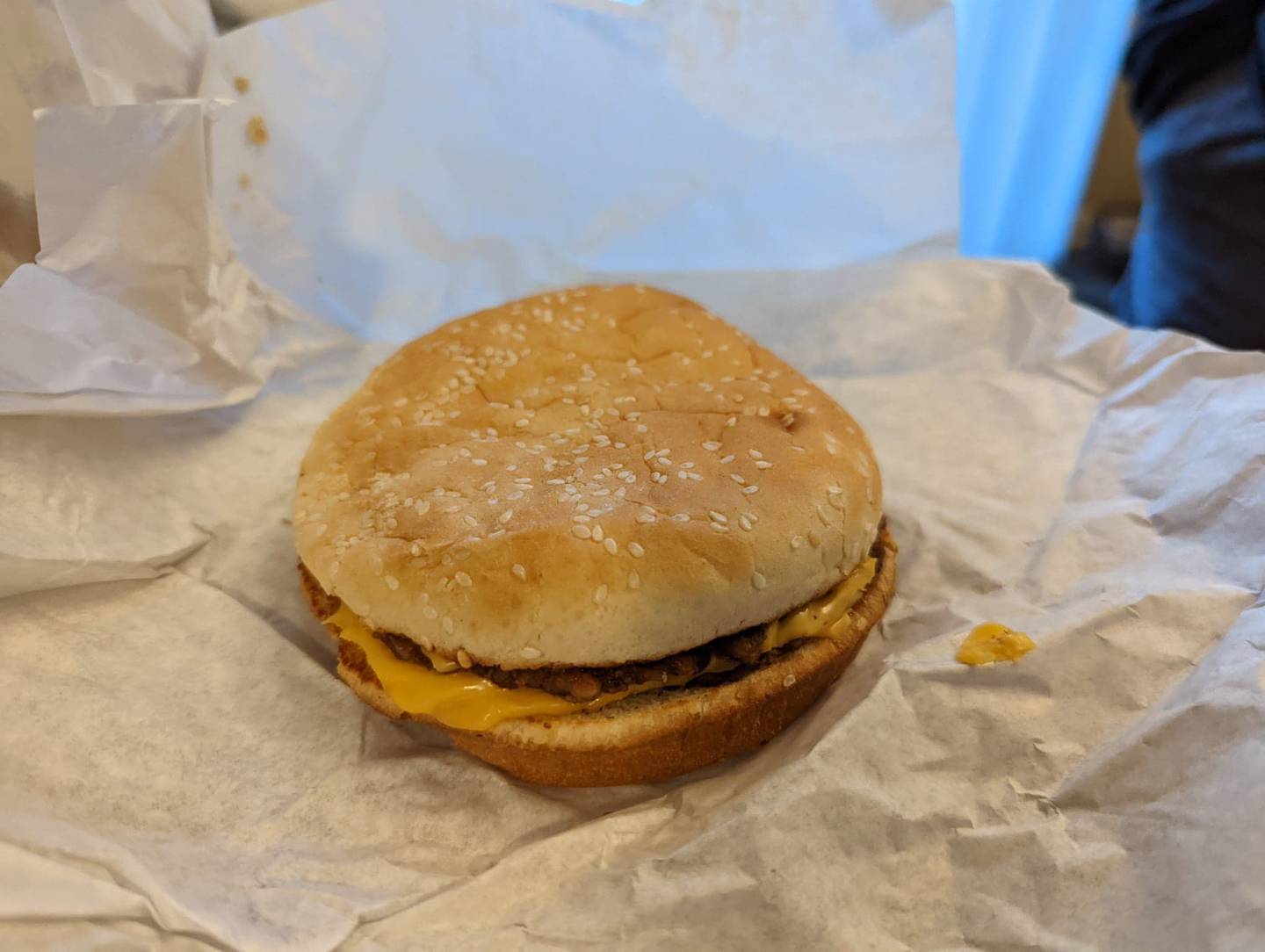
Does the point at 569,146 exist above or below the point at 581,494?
above

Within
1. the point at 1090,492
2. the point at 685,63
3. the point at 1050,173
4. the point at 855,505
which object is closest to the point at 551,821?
the point at 855,505

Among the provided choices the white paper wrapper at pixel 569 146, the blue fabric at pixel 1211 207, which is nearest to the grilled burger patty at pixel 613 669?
the white paper wrapper at pixel 569 146

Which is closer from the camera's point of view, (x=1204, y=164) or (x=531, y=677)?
(x=531, y=677)

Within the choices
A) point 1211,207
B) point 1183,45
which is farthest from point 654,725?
point 1183,45

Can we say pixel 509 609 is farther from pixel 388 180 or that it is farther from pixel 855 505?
pixel 388 180

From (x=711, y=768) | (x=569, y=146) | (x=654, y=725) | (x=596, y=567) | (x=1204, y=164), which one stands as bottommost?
(x=711, y=768)

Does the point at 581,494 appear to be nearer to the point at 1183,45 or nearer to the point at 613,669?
the point at 613,669

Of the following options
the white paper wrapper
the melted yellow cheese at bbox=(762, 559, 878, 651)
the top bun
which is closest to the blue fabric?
the white paper wrapper

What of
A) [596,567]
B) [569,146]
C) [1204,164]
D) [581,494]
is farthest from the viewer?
[1204,164]
